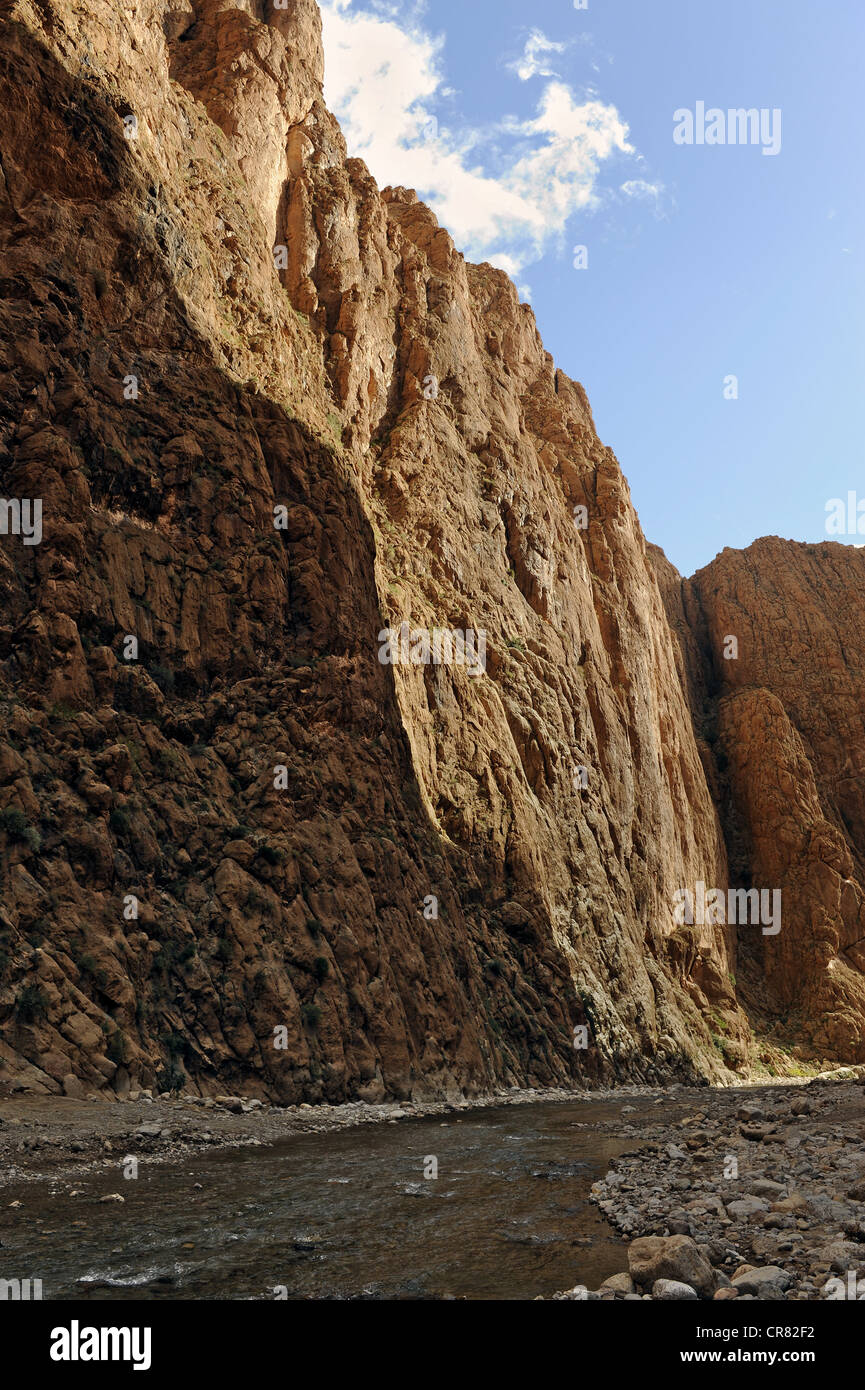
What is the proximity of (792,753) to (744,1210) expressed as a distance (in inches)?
2926

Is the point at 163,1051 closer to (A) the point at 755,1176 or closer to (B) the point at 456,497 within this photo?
(A) the point at 755,1176

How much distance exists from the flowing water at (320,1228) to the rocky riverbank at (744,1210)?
60 cm

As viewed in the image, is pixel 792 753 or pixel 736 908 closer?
pixel 736 908

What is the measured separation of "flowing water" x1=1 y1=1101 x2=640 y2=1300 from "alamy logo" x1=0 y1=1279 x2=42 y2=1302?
0.07 m

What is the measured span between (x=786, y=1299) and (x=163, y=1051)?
14.5m

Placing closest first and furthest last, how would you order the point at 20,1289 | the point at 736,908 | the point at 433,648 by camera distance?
the point at 20,1289, the point at 433,648, the point at 736,908

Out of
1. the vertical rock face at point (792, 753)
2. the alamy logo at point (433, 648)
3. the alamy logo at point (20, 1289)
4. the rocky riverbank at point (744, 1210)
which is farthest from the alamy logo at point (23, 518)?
the vertical rock face at point (792, 753)

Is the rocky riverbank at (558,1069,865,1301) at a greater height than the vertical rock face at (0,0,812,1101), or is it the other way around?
the vertical rock face at (0,0,812,1101)

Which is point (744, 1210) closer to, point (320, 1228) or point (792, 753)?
point (320, 1228)

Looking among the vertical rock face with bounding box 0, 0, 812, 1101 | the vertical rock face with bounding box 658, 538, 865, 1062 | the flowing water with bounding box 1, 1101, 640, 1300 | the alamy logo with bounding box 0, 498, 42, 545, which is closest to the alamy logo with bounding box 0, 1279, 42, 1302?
the flowing water with bounding box 1, 1101, 640, 1300
